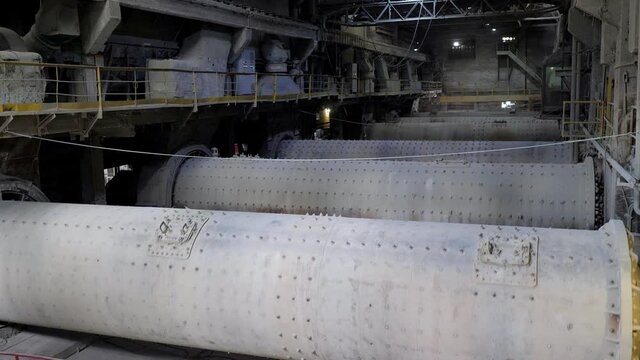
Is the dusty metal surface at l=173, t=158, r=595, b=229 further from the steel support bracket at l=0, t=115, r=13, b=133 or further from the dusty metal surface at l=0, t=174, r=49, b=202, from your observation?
the steel support bracket at l=0, t=115, r=13, b=133

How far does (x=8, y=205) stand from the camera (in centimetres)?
902

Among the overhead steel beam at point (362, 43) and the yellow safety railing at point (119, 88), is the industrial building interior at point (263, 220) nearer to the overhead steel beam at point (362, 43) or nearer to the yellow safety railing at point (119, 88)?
the yellow safety railing at point (119, 88)

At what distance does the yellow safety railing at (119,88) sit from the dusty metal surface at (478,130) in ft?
10.4

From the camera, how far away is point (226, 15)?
56.4 feet

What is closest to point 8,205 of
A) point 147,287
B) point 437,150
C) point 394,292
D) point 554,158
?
point 147,287

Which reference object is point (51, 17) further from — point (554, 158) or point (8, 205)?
point (554, 158)

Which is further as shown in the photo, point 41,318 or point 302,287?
point 41,318

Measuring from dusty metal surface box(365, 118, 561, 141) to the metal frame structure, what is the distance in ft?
16.0

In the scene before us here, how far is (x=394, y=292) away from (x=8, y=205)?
6391mm

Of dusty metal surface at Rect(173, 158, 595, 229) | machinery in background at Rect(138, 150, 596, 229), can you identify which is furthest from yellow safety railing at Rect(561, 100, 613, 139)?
dusty metal surface at Rect(173, 158, 595, 229)

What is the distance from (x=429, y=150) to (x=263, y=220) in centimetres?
1004

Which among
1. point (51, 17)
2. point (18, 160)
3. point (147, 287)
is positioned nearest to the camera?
point (147, 287)

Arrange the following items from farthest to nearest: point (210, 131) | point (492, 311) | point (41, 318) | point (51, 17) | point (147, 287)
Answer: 1. point (210, 131)
2. point (51, 17)
3. point (41, 318)
4. point (147, 287)
5. point (492, 311)

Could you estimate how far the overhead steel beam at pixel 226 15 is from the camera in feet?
46.2
